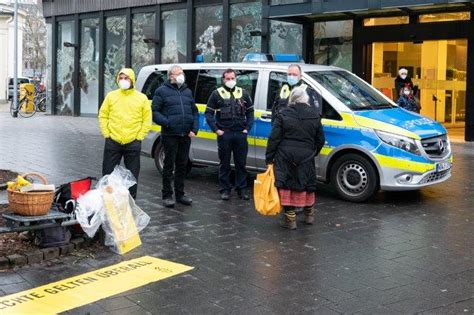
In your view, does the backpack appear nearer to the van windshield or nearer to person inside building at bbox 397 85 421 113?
the van windshield

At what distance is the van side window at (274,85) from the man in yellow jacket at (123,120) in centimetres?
239

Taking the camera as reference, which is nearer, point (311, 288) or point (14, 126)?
point (311, 288)

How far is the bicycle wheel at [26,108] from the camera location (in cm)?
2974

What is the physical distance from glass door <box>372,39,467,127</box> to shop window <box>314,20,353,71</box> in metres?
0.78

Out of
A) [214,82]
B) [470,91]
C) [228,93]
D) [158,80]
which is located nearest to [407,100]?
[470,91]

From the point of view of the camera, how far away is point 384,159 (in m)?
9.02

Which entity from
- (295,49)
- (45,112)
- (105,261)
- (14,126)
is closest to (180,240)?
(105,261)

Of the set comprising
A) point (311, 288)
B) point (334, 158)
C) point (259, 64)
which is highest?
point (259, 64)

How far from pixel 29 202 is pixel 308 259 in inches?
107

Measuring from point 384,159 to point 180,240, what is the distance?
327cm

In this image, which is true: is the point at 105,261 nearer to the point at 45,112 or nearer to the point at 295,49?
the point at 295,49

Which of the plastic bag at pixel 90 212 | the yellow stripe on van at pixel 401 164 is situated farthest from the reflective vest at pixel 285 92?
the plastic bag at pixel 90 212

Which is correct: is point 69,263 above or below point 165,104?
below

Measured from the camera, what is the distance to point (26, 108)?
3064 centimetres
